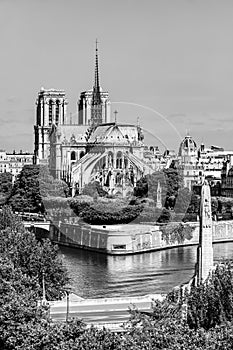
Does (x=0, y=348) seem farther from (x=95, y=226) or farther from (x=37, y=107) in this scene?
(x=37, y=107)

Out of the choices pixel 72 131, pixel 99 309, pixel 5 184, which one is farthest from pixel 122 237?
pixel 72 131

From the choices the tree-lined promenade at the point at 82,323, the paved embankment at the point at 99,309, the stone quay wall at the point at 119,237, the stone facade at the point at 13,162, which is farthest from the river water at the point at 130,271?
the stone facade at the point at 13,162

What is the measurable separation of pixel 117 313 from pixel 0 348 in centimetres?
632

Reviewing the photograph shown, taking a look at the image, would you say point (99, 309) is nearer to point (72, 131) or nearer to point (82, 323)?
point (82, 323)

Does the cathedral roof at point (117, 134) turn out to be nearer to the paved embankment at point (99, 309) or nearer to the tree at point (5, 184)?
the tree at point (5, 184)

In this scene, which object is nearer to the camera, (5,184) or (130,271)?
(130,271)

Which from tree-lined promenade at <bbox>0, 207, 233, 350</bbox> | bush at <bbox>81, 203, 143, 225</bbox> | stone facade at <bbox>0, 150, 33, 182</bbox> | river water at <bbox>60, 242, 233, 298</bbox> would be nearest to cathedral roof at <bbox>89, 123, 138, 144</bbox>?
stone facade at <bbox>0, 150, 33, 182</bbox>

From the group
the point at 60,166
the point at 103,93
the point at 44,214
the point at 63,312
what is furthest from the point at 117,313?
the point at 103,93

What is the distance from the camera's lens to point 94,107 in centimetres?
10531

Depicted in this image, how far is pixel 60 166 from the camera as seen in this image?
92562 mm

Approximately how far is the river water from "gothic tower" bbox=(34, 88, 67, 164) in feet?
173

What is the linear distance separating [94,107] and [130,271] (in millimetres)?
60415

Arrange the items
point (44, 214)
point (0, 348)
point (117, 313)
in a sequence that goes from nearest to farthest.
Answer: point (0, 348) < point (117, 313) < point (44, 214)

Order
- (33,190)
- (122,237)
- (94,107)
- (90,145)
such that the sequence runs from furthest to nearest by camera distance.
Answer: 1. (94,107)
2. (90,145)
3. (33,190)
4. (122,237)
